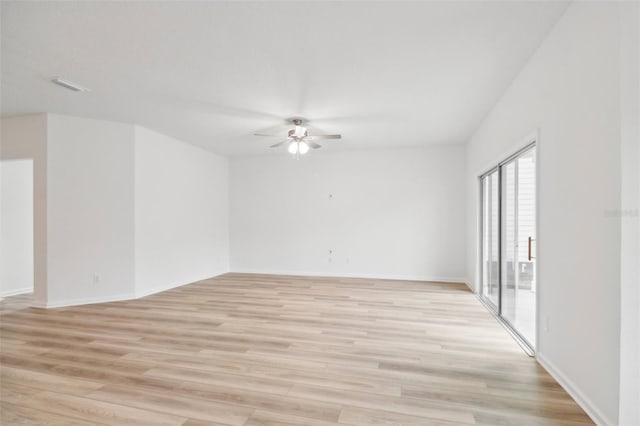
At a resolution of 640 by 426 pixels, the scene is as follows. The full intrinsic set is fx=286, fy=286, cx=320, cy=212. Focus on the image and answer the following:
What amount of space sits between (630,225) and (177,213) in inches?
235

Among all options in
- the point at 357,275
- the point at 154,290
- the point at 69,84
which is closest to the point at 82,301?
the point at 154,290

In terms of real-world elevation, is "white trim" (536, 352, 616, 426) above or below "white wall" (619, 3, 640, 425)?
below

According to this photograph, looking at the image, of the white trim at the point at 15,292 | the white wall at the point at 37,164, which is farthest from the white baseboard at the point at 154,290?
the white trim at the point at 15,292

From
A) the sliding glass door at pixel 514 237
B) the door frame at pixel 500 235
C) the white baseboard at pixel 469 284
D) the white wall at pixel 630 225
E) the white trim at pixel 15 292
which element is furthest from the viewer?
the white baseboard at pixel 469 284

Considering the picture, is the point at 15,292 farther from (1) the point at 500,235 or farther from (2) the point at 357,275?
(1) the point at 500,235

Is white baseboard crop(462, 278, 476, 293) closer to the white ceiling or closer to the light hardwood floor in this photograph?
the light hardwood floor

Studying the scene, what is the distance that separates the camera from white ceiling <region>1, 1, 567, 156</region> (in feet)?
6.73

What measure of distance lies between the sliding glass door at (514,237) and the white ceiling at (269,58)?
3.12 feet

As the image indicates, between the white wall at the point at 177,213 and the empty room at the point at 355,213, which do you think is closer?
the empty room at the point at 355,213

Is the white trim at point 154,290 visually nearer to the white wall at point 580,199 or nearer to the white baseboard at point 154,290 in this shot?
the white baseboard at point 154,290

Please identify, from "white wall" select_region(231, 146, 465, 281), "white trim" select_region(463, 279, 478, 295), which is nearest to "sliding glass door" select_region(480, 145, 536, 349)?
"white trim" select_region(463, 279, 478, 295)

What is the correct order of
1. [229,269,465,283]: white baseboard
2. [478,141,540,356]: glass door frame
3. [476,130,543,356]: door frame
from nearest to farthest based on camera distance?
[476,130,543,356]: door frame, [478,141,540,356]: glass door frame, [229,269,465,283]: white baseboard

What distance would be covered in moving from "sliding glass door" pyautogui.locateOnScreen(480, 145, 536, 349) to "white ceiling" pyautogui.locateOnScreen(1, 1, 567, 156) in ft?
3.12

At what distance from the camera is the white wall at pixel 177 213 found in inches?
189
